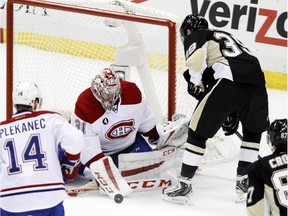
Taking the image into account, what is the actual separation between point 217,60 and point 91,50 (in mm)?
1751

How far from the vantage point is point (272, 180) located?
3.09 metres

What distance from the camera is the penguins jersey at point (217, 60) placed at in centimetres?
407

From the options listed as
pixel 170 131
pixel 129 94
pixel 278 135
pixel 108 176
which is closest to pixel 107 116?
pixel 129 94

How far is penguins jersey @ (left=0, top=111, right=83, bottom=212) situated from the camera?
337 centimetres

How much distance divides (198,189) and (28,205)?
1.32 metres

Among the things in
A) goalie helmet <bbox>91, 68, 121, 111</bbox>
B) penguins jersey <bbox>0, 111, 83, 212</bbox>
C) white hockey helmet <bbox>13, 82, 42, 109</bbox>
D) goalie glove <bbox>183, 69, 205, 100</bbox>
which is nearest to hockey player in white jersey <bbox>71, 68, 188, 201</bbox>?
goalie helmet <bbox>91, 68, 121, 111</bbox>

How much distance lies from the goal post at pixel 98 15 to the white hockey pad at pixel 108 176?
2.10 ft

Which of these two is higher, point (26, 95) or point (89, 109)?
point (26, 95)

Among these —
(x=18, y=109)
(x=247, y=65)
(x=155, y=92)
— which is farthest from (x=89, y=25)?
(x=18, y=109)

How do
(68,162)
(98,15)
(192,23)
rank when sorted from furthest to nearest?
(98,15) → (192,23) → (68,162)

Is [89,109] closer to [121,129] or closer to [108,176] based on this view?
[121,129]

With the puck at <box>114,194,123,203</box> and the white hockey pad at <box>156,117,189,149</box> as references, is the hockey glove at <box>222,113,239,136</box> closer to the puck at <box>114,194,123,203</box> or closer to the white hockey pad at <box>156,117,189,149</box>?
the white hockey pad at <box>156,117,189,149</box>

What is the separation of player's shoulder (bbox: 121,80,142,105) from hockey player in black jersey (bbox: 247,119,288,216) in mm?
1277

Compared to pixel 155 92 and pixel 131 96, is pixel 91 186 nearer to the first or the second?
pixel 131 96
